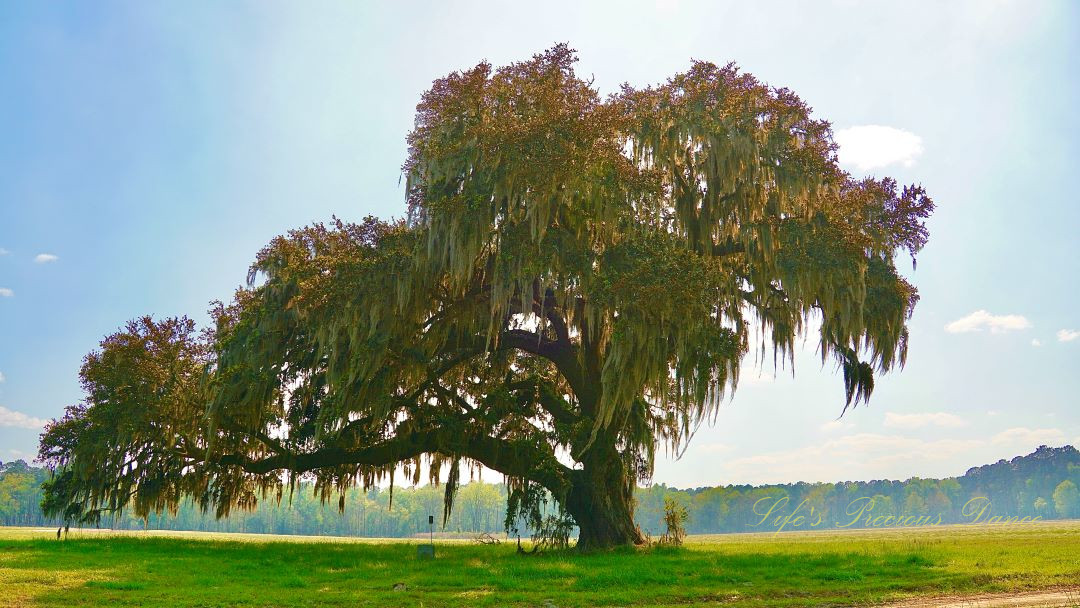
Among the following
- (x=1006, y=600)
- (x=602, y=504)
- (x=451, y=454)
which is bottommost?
(x=1006, y=600)

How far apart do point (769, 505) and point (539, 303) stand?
96.0m

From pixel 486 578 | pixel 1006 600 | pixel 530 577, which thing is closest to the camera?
pixel 1006 600

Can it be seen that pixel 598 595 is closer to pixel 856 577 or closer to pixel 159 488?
pixel 856 577

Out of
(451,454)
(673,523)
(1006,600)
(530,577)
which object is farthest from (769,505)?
(1006,600)

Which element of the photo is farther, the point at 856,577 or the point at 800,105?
the point at 800,105

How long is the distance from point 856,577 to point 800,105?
12.3 metres

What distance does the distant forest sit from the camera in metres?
103

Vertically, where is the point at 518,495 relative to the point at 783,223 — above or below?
below

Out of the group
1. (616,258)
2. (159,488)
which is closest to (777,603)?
(616,258)

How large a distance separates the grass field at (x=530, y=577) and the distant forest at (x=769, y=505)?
3371 inches

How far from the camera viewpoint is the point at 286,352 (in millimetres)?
21469

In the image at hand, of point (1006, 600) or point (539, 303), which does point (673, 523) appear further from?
point (1006, 600)

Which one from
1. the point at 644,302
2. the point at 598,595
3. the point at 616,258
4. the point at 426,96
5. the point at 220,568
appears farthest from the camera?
the point at 426,96

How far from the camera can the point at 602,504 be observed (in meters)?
20.1
